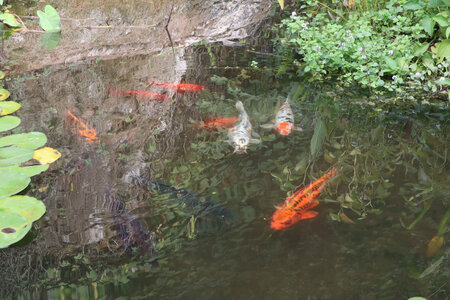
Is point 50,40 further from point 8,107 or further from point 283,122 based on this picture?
point 283,122

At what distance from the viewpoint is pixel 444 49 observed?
3.41 metres

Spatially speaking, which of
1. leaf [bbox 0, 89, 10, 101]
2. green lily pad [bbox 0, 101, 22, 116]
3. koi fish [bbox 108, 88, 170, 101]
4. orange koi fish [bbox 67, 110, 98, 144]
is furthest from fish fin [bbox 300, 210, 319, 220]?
leaf [bbox 0, 89, 10, 101]

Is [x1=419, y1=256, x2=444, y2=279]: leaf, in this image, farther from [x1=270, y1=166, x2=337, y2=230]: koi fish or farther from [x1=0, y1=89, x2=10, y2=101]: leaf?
[x1=0, y1=89, x2=10, y2=101]: leaf

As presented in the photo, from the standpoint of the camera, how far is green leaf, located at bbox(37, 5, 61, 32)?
173 inches

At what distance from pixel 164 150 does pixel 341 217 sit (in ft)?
4.08

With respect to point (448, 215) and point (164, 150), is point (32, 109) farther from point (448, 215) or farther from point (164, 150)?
point (448, 215)

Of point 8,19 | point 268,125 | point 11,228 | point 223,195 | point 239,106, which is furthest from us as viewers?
point 8,19

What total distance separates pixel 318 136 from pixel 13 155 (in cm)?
195

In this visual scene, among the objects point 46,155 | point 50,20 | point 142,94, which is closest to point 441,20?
point 142,94

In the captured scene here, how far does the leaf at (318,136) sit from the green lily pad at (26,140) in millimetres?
1763

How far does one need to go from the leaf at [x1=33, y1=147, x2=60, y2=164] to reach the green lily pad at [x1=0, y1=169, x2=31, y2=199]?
27 centimetres

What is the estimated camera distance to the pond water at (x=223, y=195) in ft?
6.86

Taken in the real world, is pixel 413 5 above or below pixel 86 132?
above

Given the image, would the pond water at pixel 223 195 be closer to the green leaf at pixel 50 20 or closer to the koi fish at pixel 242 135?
the koi fish at pixel 242 135
